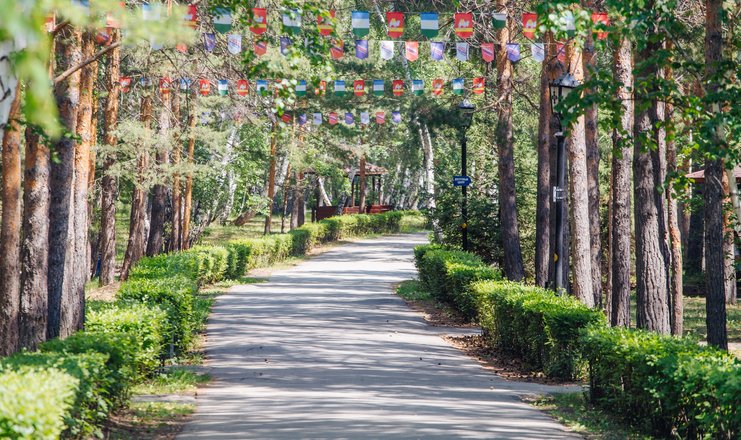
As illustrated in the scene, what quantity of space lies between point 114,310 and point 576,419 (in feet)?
17.0

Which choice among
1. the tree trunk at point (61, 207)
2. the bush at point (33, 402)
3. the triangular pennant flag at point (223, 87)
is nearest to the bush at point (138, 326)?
the tree trunk at point (61, 207)

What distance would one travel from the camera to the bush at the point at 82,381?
7352mm

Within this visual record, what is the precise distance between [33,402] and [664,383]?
506 centimetres

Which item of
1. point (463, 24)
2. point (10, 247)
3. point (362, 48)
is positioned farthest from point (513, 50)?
point (10, 247)

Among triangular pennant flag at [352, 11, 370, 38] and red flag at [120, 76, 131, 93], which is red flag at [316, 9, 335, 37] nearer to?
triangular pennant flag at [352, 11, 370, 38]

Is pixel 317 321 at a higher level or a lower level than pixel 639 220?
lower

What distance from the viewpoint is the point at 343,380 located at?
1287 centimetres

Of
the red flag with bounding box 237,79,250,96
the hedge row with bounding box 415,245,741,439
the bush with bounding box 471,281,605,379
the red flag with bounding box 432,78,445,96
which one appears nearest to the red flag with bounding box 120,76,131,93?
the red flag with bounding box 237,79,250,96

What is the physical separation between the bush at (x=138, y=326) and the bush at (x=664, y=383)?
15.4 feet

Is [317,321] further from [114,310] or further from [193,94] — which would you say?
[193,94]

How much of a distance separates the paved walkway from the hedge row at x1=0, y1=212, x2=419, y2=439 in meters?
0.75

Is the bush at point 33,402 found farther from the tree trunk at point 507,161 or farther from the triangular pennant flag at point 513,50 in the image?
the tree trunk at point 507,161

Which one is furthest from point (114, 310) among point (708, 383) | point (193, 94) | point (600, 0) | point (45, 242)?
point (193, 94)

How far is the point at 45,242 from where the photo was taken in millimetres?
12734
